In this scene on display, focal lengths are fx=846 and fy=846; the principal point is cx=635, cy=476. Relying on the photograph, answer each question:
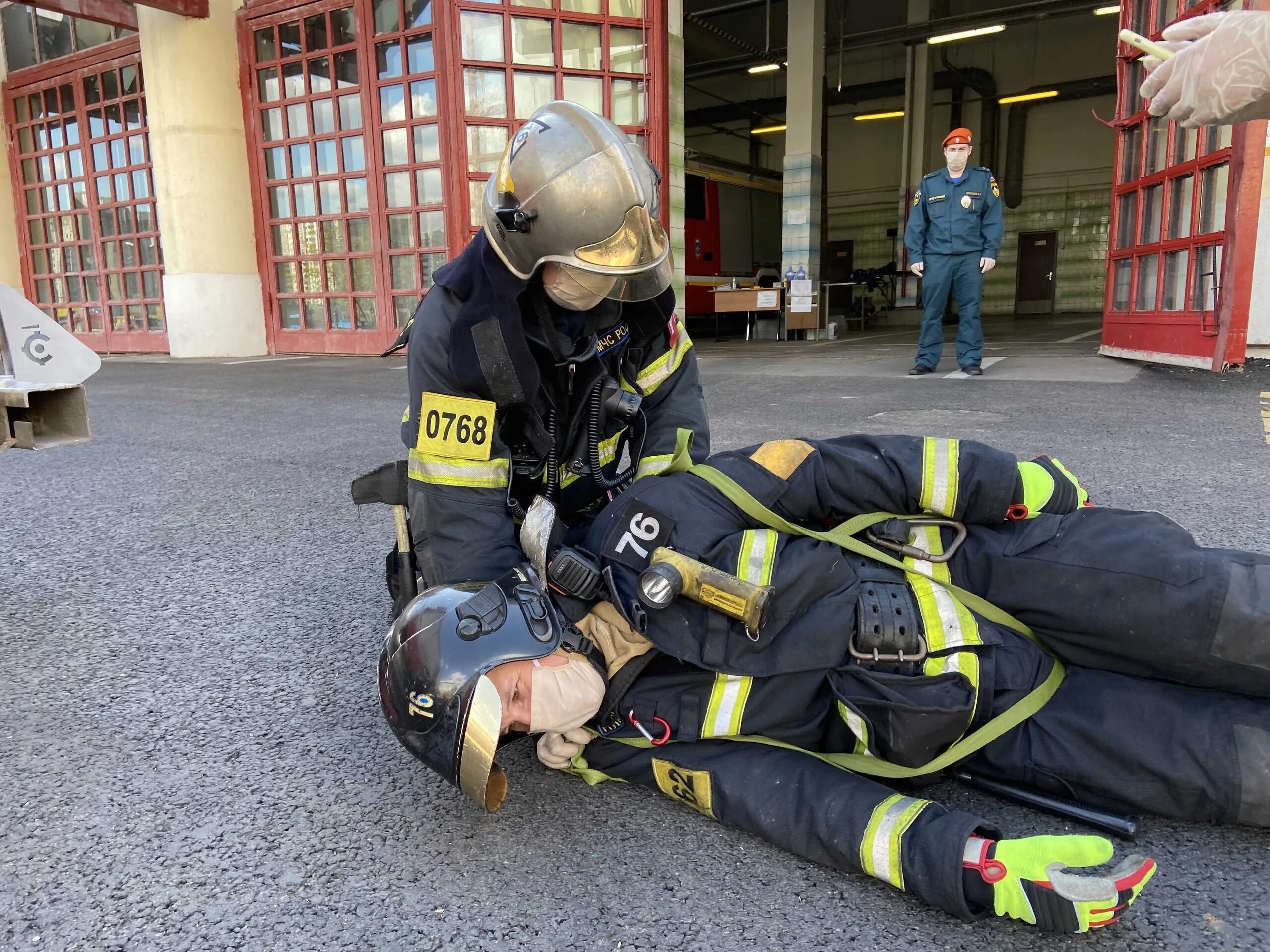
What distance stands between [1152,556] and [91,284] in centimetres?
1410

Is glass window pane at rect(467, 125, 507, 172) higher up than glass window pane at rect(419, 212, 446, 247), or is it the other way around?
glass window pane at rect(467, 125, 507, 172)

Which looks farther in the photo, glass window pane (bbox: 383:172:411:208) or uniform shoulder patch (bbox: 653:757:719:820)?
glass window pane (bbox: 383:172:411:208)

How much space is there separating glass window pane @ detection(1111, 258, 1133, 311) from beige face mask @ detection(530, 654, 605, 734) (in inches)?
274

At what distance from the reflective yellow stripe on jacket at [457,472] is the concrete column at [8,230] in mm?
13980

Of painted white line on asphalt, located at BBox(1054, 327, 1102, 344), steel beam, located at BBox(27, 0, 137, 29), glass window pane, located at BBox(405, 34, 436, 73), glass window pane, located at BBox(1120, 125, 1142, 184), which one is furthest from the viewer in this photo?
painted white line on asphalt, located at BBox(1054, 327, 1102, 344)

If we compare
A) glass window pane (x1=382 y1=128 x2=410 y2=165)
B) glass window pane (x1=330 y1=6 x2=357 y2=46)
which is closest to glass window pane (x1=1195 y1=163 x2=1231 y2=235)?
glass window pane (x1=382 y1=128 x2=410 y2=165)

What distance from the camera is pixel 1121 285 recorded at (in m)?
6.96

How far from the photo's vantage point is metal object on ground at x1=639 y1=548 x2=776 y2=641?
133cm

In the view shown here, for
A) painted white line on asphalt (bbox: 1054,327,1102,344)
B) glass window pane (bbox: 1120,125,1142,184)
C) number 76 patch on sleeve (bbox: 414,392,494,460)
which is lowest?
painted white line on asphalt (bbox: 1054,327,1102,344)

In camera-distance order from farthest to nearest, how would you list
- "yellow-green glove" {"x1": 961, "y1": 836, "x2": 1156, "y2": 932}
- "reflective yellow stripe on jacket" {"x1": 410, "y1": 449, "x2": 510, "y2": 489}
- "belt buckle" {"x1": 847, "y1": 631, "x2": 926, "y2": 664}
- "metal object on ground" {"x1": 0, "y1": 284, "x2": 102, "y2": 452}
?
"metal object on ground" {"x1": 0, "y1": 284, "x2": 102, "y2": 452} → "reflective yellow stripe on jacket" {"x1": 410, "y1": 449, "x2": 510, "y2": 489} → "belt buckle" {"x1": 847, "y1": 631, "x2": 926, "y2": 664} → "yellow-green glove" {"x1": 961, "y1": 836, "x2": 1156, "y2": 932}

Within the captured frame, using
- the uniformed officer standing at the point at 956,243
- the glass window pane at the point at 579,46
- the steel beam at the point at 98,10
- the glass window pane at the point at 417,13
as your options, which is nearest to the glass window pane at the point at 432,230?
the glass window pane at the point at 417,13

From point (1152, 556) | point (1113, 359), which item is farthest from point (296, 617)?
point (1113, 359)

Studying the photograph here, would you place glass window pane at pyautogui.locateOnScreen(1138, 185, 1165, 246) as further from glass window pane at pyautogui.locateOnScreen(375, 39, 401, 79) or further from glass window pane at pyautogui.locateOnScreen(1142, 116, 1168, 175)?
glass window pane at pyautogui.locateOnScreen(375, 39, 401, 79)

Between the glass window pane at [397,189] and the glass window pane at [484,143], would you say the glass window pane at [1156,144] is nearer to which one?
the glass window pane at [484,143]
